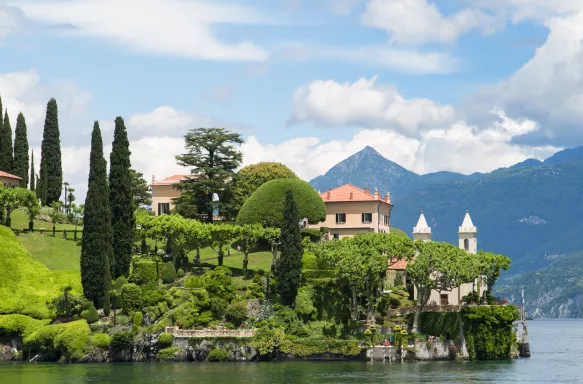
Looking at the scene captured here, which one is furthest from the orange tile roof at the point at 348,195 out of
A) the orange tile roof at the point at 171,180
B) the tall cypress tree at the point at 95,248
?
the tall cypress tree at the point at 95,248

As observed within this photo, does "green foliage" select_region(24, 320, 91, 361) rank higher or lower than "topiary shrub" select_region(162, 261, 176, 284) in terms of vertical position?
lower

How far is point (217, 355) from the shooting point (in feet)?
302

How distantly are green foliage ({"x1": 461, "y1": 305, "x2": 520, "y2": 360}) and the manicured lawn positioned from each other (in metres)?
44.1

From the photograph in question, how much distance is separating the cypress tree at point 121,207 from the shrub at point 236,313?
45.9 feet

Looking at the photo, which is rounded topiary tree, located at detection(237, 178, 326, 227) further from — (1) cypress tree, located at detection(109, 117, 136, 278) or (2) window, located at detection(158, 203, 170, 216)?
(2) window, located at detection(158, 203, 170, 216)

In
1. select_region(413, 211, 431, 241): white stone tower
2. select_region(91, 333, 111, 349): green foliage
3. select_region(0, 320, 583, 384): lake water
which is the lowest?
select_region(0, 320, 583, 384): lake water

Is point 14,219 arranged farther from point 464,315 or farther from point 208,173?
point 464,315

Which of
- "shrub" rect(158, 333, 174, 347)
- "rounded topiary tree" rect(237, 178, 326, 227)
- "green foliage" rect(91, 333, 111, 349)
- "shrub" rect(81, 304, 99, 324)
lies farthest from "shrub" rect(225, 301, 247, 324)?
"rounded topiary tree" rect(237, 178, 326, 227)

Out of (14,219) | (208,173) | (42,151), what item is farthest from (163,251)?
(42,151)

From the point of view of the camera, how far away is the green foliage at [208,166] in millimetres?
127750

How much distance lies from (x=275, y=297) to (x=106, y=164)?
22464 millimetres

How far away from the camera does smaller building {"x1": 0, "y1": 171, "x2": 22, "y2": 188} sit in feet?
438

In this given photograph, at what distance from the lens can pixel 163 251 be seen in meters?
116

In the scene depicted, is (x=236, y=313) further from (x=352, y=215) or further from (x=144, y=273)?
(x=352, y=215)
